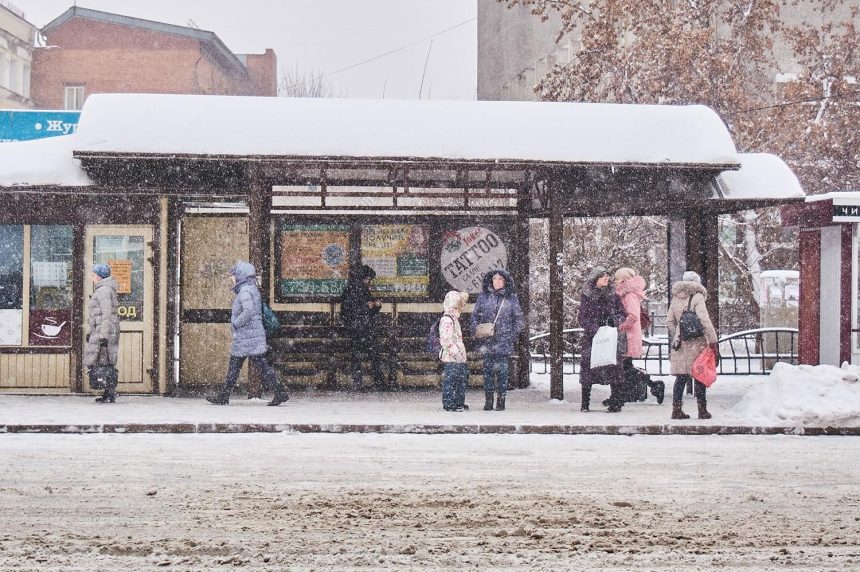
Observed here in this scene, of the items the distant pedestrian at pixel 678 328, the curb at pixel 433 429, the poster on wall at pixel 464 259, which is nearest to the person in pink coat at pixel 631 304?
the distant pedestrian at pixel 678 328

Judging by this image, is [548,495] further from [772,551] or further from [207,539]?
[207,539]

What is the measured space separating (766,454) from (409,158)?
5.72m

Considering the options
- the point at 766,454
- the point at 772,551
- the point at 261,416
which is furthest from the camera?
the point at 261,416

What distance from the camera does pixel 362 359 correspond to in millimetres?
16547

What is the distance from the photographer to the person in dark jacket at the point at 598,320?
46.4 feet

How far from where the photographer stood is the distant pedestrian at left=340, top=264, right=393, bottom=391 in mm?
16172

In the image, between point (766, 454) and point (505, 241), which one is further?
point (505, 241)

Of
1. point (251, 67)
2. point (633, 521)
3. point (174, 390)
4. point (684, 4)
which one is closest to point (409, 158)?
point (174, 390)

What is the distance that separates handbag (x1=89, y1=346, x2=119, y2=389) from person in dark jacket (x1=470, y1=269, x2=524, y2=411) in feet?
15.1

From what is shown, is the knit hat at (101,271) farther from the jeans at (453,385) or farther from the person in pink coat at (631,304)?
the person in pink coat at (631,304)

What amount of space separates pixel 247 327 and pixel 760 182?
7229 millimetres

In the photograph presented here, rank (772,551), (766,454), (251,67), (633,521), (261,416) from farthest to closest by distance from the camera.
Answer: (251,67)
(261,416)
(766,454)
(633,521)
(772,551)

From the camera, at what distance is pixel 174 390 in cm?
1596

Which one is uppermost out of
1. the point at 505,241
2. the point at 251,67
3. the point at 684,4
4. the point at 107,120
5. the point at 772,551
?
the point at 251,67
